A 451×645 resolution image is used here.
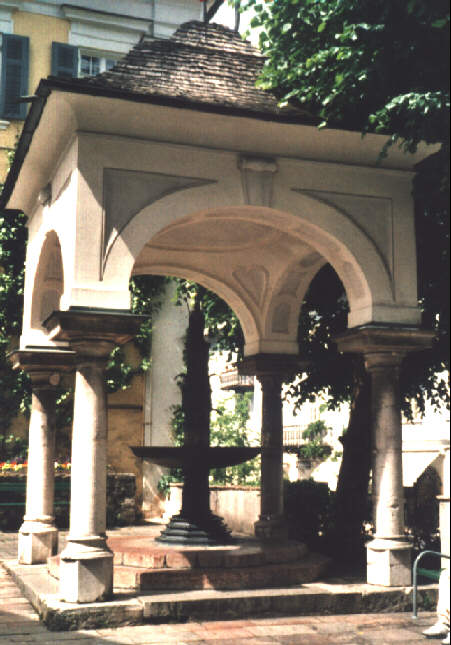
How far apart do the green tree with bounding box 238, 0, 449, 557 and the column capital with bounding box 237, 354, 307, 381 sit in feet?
3.53

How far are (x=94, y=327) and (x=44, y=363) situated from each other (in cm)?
337

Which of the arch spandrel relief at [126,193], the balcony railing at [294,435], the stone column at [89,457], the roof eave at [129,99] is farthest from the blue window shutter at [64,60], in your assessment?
the balcony railing at [294,435]

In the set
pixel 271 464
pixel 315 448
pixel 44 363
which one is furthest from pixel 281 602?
pixel 315 448

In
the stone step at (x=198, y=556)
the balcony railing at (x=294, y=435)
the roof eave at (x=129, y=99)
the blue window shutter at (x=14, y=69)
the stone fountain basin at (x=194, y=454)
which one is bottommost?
the stone step at (x=198, y=556)

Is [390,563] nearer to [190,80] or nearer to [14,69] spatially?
[190,80]

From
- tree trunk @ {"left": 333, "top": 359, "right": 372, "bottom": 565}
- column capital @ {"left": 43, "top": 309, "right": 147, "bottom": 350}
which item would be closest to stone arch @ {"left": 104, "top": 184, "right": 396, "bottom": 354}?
column capital @ {"left": 43, "top": 309, "right": 147, "bottom": 350}

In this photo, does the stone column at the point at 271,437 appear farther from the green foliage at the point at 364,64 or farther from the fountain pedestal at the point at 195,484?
the green foliage at the point at 364,64

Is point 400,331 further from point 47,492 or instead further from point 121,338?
point 47,492

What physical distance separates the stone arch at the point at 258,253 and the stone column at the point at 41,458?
1.99 m

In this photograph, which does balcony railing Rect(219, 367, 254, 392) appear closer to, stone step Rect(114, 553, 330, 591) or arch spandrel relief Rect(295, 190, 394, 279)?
arch spandrel relief Rect(295, 190, 394, 279)

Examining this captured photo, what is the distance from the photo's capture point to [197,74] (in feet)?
32.3

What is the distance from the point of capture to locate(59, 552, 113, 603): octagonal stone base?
27.3 feet

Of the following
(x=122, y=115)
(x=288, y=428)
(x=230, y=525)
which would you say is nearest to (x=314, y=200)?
(x=122, y=115)

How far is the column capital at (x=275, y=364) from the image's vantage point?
12617 millimetres
